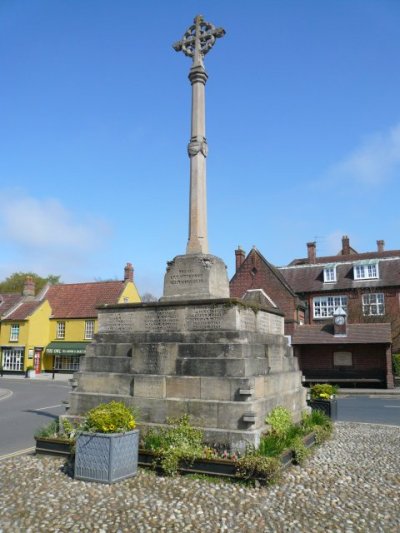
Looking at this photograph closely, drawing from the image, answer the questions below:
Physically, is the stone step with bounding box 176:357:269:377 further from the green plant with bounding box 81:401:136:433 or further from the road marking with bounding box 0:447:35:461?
the road marking with bounding box 0:447:35:461

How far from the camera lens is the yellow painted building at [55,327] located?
140 ft

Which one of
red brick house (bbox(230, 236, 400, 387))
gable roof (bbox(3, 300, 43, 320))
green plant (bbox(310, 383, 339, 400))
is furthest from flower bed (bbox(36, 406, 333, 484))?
gable roof (bbox(3, 300, 43, 320))

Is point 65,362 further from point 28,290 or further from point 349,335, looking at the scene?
point 349,335

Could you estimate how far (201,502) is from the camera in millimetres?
6047

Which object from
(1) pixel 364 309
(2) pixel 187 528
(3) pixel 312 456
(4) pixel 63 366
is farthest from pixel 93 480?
(4) pixel 63 366

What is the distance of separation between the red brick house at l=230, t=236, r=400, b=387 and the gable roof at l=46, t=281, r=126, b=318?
13252 millimetres

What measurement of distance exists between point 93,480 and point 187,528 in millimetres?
2220

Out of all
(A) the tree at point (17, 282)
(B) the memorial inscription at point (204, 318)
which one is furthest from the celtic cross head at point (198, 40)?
(A) the tree at point (17, 282)

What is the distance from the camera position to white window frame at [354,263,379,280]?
36344 millimetres

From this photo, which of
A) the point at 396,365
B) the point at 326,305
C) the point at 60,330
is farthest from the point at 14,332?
the point at 396,365

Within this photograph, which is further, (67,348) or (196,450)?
(67,348)

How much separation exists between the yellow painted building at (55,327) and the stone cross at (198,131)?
3278 cm

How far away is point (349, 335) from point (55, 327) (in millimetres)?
28297

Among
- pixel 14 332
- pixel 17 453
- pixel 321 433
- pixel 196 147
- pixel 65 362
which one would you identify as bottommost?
pixel 17 453
